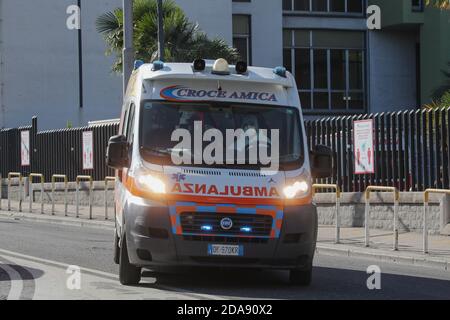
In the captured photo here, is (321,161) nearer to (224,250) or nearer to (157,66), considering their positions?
(224,250)

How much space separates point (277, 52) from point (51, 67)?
10175 mm

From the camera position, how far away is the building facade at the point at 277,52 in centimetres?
4375

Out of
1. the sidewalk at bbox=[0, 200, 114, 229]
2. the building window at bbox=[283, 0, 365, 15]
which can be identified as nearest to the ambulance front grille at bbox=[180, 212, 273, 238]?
the sidewalk at bbox=[0, 200, 114, 229]

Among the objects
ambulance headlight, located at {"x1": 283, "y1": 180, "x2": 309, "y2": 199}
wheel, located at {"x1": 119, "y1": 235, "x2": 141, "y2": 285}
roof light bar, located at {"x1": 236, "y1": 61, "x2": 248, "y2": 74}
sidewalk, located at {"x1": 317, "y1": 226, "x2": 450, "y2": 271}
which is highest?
roof light bar, located at {"x1": 236, "y1": 61, "x2": 248, "y2": 74}

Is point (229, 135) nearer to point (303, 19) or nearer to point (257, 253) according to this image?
point (257, 253)

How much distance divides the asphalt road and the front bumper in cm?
33

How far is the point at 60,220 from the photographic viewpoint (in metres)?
26.5

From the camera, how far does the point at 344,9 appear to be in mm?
46688

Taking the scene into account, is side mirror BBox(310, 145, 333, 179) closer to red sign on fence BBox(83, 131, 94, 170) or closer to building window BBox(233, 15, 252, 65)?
red sign on fence BBox(83, 131, 94, 170)

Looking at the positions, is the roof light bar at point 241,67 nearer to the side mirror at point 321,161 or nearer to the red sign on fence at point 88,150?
the side mirror at point 321,161

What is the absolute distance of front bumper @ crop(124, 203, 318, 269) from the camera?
1142 centimetres

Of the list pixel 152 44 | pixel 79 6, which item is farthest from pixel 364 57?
pixel 152 44

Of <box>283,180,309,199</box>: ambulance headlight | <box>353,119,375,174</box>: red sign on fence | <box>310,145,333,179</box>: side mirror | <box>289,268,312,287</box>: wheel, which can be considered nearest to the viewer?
<box>283,180,309,199</box>: ambulance headlight

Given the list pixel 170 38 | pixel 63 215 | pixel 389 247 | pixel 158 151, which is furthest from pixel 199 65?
pixel 170 38
